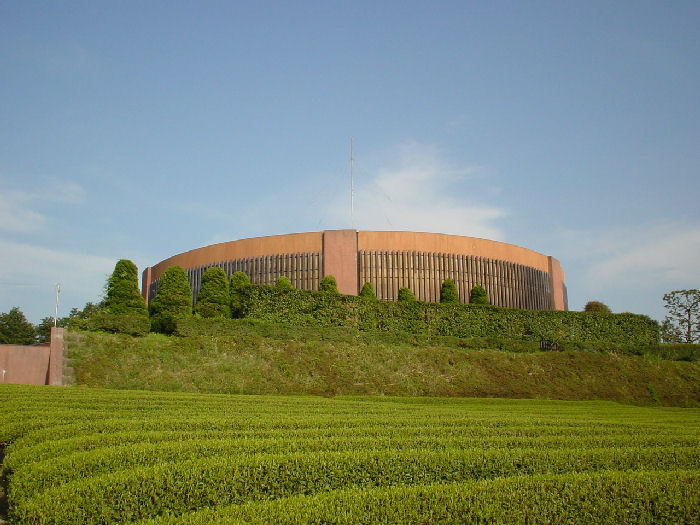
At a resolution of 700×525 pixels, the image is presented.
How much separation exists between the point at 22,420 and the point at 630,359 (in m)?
27.5

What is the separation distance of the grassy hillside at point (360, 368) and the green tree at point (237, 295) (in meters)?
2.40

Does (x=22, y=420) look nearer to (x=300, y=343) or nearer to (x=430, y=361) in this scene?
(x=300, y=343)

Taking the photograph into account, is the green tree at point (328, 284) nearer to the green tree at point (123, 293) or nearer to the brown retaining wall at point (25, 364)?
the green tree at point (123, 293)

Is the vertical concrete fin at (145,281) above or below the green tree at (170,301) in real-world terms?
above

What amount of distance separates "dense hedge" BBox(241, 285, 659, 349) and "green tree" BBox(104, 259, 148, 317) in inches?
191

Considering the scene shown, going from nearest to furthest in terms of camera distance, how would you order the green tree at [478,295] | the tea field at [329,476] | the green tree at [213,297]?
the tea field at [329,476] < the green tree at [213,297] < the green tree at [478,295]

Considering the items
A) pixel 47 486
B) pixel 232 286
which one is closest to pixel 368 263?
pixel 232 286

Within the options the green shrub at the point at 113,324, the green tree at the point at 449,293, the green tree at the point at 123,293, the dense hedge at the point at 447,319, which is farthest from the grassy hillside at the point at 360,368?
the green tree at the point at 449,293

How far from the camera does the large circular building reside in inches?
1363

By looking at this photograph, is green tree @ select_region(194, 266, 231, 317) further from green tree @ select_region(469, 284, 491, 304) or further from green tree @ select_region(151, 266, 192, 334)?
green tree @ select_region(469, 284, 491, 304)

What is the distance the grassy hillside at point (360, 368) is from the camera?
20844mm

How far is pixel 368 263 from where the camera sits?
34812 millimetres

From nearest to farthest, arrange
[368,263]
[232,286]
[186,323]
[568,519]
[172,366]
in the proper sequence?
[568,519] → [172,366] → [186,323] → [232,286] → [368,263]

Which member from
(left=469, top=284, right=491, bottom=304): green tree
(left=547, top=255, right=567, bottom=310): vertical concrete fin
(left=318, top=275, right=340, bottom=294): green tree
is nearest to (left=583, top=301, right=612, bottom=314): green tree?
(left=547, top=255, right=567, bottom=310): vertical concrete fin
